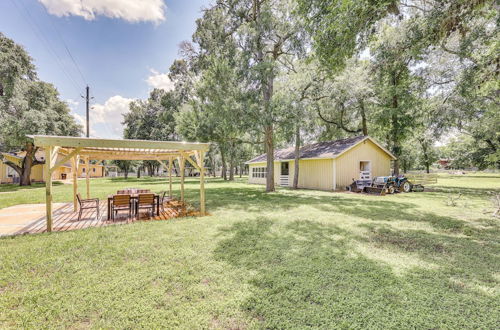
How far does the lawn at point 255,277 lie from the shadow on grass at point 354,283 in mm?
17

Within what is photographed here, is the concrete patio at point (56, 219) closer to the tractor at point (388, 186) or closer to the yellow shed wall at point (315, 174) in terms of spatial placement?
the yellow shed wall at point (315, 174)

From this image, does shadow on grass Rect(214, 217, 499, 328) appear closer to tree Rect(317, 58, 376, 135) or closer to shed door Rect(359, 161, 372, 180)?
shed door Rect(359, 161, 372, 180)

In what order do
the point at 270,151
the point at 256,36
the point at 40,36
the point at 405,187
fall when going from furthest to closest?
1. the point at 405,187
2. the point at 270,151
3. the point at 256,36
4. the point at 40,36

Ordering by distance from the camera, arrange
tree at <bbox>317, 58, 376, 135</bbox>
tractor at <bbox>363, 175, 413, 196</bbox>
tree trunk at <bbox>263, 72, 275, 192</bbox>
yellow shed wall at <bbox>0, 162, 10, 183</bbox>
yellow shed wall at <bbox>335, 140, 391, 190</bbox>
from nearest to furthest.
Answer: tractor at <bbox>363, 175, 413, 196</bbox> → tree trunk at <bbox>263, 72, 275, 192</bbox> → yellow shed wall at <bbox>335, 140, 391, 190</bbox> → tree at <bbox>317, 58, 376, 135</bbox> → yellow shed wall at <bbox>0, 162, 10, 183</bbox>

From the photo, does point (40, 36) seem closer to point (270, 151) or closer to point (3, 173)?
point (270, 151)

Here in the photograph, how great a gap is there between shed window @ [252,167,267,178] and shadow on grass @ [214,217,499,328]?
1672 cm

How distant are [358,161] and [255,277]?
15689mm

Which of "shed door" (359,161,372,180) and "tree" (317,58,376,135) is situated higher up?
"tree" (317,58,376,135)

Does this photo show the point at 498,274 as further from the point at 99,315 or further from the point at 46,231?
the point at 46,231

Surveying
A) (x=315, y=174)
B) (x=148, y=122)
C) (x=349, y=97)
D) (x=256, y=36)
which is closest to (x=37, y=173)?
(x=148, y=122)

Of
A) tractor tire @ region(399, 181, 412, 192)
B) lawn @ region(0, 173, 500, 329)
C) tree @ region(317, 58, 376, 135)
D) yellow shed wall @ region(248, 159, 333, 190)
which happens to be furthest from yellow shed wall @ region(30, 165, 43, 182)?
tractor tire @ region(399, 181, 412, 192)

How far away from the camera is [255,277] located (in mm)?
3453

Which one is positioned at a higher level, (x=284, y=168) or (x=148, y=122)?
(x=148, y=122)

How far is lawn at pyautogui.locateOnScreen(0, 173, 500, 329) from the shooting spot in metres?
2.54
